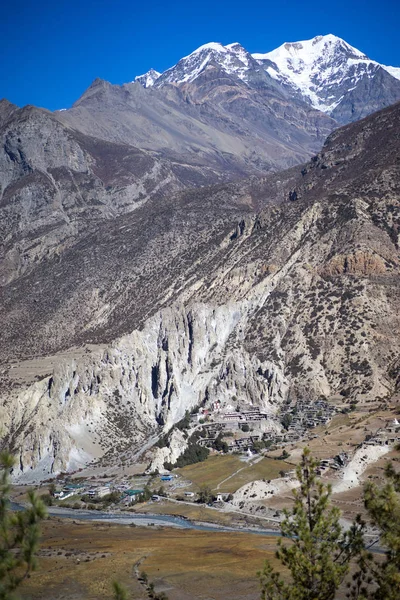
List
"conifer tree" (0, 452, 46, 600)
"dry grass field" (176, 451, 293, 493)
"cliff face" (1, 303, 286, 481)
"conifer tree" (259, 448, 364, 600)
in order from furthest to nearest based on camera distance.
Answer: "cliff face" (1, 303, 286, 481) → "dry grass field" (176, 451, 293, 493) → "conifer tree" (259, 448, 364, 600) → "conifer tree" (0, 452, 46, 600)

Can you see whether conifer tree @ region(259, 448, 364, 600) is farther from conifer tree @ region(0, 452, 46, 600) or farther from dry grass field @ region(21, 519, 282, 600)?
dry grass field @ region(21, 519, 282, 600)

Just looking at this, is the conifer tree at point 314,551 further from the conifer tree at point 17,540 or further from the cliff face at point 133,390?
the cliff face at point 133,390

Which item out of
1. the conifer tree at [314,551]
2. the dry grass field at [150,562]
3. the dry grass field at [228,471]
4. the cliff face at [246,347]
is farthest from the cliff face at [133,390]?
the conifer tree at [314,551]

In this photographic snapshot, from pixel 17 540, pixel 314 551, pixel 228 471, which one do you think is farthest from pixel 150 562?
pixel 17 540

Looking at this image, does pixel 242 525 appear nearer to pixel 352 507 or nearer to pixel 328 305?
pixel 352 507

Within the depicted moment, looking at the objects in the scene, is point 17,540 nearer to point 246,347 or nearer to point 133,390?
point 133,390

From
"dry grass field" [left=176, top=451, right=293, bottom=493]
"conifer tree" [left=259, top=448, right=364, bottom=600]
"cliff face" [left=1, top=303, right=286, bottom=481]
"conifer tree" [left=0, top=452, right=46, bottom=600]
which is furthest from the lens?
"cliff face" [left=1, top=303, right=286, bottom=481]

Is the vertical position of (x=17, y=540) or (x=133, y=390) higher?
(x=133, y=390)

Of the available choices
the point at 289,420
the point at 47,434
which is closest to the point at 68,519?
the point at 47,434

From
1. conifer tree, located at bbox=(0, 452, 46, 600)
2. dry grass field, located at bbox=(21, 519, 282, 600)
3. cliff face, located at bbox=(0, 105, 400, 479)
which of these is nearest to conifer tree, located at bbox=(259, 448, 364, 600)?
conifer tree, located at bbox=(0, 452, 46, 600)
